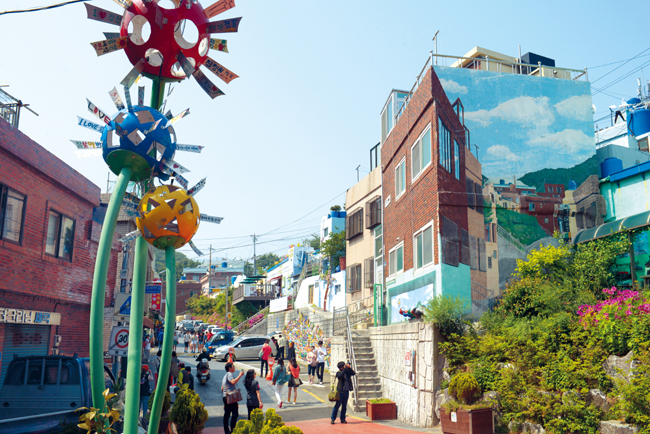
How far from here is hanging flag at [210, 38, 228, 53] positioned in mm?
7039

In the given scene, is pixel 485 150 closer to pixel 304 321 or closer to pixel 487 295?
pixel 487 295

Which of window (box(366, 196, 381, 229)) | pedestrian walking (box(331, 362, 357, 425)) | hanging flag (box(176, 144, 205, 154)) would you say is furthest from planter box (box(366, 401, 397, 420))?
window (box(366, 196, 381, 229))

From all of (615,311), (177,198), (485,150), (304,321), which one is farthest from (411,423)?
(304,321)

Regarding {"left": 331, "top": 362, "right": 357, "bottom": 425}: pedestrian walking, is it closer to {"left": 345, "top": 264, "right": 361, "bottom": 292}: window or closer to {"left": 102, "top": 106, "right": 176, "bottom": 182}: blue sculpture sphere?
{"left": 102, "top": 106, "right": 176, "bottom": 182}: blue sculpture sphere

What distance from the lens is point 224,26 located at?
6.93 meters

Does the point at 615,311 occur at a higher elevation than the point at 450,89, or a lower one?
lower

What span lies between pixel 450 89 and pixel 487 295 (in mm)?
7013

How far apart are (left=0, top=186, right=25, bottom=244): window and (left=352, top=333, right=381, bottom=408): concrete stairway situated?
1087cm

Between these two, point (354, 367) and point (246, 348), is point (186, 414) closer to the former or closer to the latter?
point (354, 367)

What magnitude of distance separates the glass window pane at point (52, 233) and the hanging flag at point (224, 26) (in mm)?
11379

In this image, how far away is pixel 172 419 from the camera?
10.1 metres

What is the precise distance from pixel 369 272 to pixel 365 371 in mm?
10107

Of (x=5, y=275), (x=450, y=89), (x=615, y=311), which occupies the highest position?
(x=450, y=89)

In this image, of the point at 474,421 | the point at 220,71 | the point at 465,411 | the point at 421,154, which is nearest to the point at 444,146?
the point at 421,154
